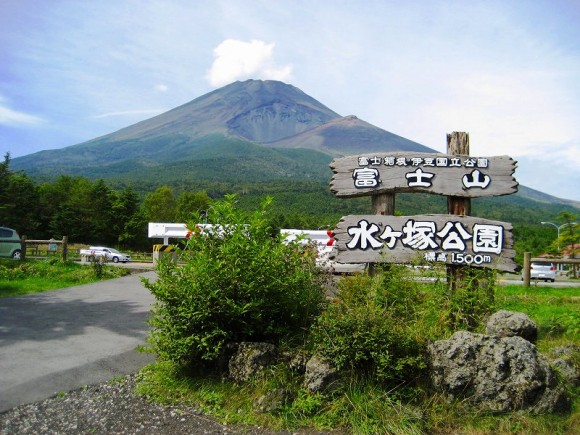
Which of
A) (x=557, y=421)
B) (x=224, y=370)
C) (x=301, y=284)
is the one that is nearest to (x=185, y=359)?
(x=224, y=370)

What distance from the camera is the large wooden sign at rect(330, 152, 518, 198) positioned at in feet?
19.8

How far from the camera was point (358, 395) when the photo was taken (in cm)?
381

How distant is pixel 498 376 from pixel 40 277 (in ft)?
37.1

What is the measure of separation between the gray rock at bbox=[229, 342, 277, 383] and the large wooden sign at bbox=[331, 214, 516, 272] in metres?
2.07

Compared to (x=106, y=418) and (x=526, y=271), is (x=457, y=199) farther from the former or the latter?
(x=526, y=271)

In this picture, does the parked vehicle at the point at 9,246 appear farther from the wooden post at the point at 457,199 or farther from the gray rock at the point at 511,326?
the gray rock at the point at 511,326

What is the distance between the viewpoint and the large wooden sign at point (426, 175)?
19.8 ft

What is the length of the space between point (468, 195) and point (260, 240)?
9.33ft

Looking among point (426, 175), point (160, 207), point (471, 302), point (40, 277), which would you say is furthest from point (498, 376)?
point (160, 207)

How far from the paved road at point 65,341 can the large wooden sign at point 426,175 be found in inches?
130

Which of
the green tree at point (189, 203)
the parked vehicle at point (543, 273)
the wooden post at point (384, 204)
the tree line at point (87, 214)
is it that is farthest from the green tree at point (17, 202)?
the wooden post at point (384, 204)

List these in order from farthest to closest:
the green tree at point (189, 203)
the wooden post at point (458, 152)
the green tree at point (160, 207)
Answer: the green tree at point (160, 207) → the green tree at point (189, 203) → the wooden post at point (458, 152)

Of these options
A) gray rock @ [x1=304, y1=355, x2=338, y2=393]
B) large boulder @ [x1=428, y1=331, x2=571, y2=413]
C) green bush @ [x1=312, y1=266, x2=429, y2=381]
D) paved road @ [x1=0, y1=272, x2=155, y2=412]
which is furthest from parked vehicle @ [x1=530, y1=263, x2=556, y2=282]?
gray rock @ [x1=304, y1=355, x2=338, y2=393]

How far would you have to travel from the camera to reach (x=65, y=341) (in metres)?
5.93
